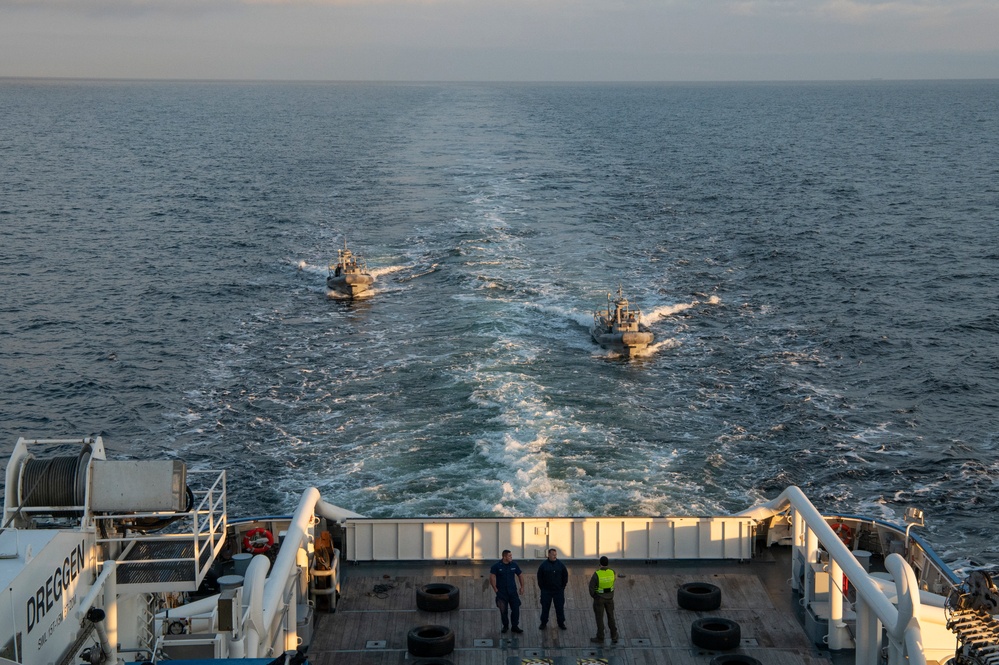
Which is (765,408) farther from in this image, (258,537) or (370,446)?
(258,537)

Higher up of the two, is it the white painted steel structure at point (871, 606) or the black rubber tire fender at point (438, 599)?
the white painted steel structure at point (871, 606)

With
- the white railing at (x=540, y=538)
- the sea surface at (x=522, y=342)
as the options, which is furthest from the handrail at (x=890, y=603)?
the sea surface at (x=522, y=342)

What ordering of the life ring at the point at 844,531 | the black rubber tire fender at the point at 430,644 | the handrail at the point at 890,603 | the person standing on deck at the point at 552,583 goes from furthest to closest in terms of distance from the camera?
the life ring at the point at 844,531
the person standing on deck at the point at 552,583
the black rubber tire fender at the point at 430,644
the handrail at the point at 890,603

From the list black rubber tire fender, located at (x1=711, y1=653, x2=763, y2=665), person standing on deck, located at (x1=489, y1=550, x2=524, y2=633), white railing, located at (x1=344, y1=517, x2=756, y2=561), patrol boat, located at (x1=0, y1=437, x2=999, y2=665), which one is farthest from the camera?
white railing, located at (x1=344, y1=517, x2=756, y2=561)

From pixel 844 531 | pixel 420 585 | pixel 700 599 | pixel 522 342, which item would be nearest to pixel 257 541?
pixel 420 585

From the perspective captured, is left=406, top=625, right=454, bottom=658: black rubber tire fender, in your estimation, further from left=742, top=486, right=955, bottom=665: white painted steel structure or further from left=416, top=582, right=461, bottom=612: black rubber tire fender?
left=742, top=486, right=955, bottom=665: white painted steel structure


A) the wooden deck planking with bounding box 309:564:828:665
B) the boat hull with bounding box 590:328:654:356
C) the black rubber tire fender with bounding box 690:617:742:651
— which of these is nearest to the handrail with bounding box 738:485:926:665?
the wooden deck planking with bounding box 309:564:828:665

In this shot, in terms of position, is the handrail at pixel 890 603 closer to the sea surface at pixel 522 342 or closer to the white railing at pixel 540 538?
the white railing at pixel 540 538
